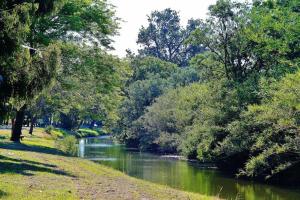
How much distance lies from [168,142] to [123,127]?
20851 mm

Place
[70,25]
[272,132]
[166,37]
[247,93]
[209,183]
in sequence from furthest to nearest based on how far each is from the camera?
[166,37] → [247,93] → [70,25] → [209,183] → [272,132]

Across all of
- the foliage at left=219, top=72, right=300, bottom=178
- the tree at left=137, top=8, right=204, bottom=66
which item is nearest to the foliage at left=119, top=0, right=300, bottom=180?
the foliage at left=219, top=72, right=300, bottom=178

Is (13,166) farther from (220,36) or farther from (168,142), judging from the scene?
(168,142)

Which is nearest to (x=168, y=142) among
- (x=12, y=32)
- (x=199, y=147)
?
(x=199, y=147)

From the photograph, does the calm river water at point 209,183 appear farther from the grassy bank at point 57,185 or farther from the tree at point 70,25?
the tree at point 70,25

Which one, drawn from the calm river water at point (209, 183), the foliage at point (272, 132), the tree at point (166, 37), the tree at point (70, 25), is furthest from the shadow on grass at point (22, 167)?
the tree at point (166, 37)

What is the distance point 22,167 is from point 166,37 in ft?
409

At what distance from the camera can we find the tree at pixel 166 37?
139625mm

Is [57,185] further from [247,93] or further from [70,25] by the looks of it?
[247,93]

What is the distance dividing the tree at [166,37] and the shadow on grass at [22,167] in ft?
387

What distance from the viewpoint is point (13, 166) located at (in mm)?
19578

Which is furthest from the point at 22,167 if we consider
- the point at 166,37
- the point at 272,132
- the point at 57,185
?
the point at 166,37

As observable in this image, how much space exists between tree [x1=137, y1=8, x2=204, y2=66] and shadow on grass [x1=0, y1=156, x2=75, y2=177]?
11784 cm

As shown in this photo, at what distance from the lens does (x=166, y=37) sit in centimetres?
14188
